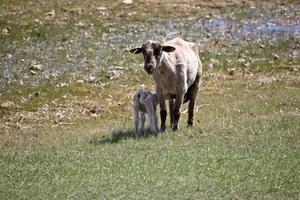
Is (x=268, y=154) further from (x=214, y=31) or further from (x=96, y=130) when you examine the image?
(x=214, y=31)

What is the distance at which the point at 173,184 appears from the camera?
13852mm

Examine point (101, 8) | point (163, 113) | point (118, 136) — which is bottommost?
point (101, 8)

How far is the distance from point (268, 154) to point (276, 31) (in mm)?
19918

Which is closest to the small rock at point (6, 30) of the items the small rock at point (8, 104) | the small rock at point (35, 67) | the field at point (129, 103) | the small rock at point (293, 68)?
the field at point (129, 103)

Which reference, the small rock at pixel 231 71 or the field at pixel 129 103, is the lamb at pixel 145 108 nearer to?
the field at pixel 129 103

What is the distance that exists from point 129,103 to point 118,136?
5264 mm

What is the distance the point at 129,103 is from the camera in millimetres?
24141

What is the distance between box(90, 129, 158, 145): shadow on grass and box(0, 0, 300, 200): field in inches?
2.0

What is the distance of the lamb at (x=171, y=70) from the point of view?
1850 centimetres

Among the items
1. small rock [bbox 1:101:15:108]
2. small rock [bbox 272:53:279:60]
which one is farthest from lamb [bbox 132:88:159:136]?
small rock [bbox 272:53:279:60]

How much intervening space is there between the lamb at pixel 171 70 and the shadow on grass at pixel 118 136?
0.70m

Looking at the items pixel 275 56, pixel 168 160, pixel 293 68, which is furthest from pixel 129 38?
pixel 168 160

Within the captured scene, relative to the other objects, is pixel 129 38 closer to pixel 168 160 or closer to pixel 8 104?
pixel 8 104

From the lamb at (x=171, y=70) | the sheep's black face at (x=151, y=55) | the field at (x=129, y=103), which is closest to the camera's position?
the field at (x=129, y=103)
